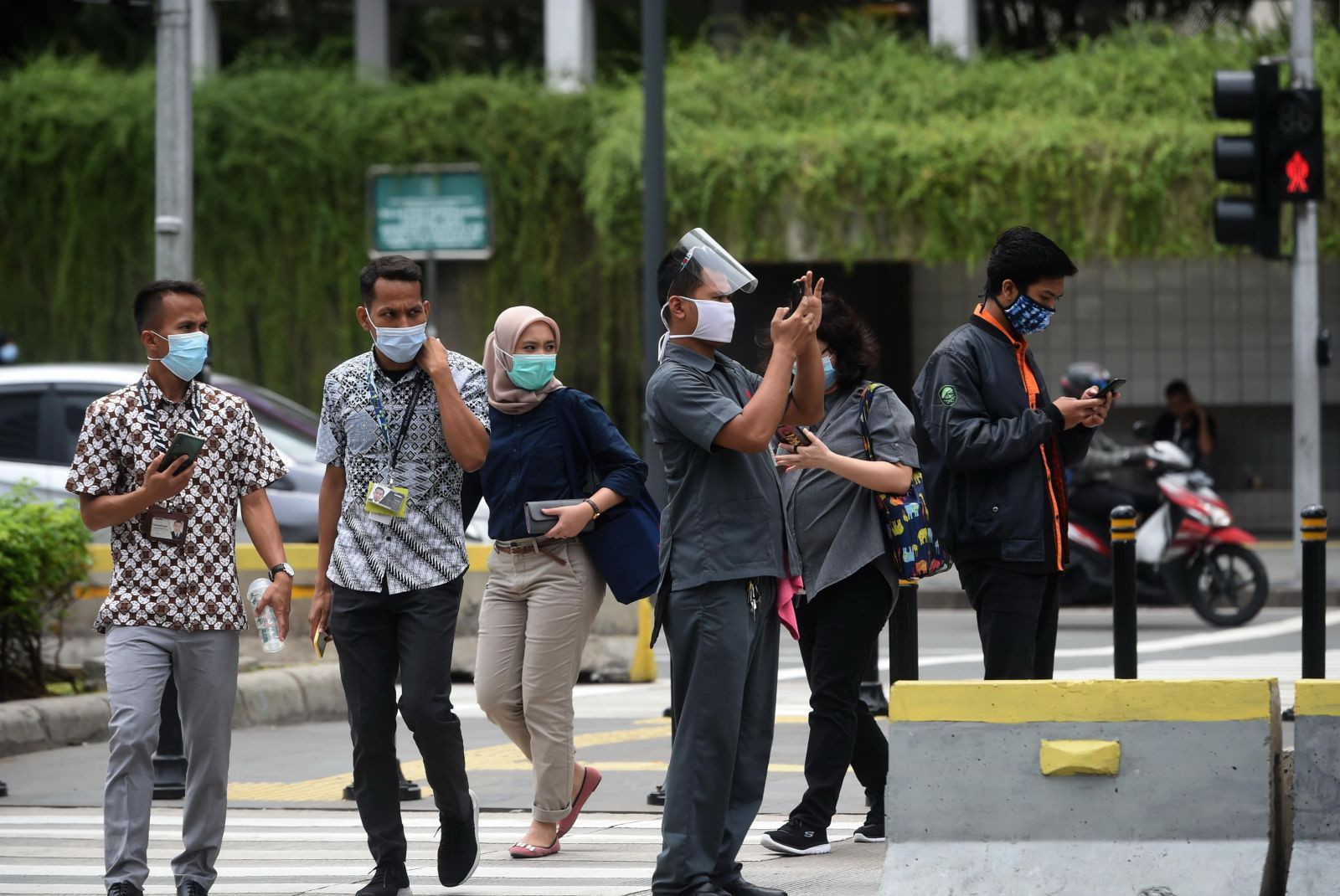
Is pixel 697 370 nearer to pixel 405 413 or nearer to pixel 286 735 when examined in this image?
pixel 405 413

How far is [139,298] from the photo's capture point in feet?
19.7

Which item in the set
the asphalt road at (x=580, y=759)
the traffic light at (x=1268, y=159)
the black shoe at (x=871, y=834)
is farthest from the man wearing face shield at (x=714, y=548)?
the traffic light at (x=1268, y=159)

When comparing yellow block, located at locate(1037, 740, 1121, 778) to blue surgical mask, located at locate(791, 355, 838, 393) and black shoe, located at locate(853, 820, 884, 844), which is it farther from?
blue surgical mask, located at locate(791, 355, 838, 393)

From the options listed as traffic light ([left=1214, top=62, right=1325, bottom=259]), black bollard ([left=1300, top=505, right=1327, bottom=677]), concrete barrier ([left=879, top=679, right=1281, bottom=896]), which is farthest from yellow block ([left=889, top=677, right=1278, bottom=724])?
traffic light ([left=1214, top=62, right=1325, bottom=259])

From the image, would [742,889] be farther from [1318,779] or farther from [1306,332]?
[1306,332]

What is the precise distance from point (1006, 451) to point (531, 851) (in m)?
2.10

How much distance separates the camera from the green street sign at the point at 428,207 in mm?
20859

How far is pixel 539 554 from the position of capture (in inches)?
263

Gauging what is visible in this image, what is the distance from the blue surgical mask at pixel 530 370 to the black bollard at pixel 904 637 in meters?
1.70

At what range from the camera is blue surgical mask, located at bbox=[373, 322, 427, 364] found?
19.5 feet

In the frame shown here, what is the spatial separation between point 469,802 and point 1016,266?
236 centimetres

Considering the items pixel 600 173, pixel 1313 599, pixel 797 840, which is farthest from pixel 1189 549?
pixel 797 840

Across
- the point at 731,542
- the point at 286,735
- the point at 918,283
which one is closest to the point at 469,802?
the point at 731,542

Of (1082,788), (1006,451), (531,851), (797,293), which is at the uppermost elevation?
(797,293)
